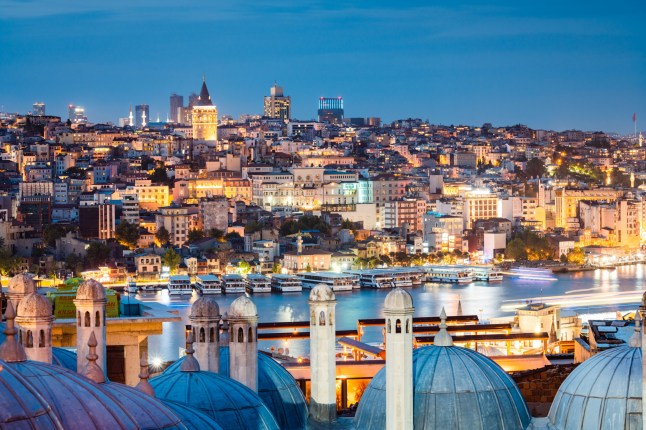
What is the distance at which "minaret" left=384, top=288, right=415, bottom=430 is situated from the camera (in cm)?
472

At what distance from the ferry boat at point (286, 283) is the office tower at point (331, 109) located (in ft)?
118

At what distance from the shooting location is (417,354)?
5.09 m

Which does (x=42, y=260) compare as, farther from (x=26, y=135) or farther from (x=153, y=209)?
(x=26, y=135)

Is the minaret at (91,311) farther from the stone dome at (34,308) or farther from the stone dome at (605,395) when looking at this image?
the stone dome at (605,395)

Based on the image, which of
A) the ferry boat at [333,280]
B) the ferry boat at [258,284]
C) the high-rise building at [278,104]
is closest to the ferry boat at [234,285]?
the ferry boat at [258,284]

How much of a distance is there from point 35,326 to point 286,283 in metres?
20.6

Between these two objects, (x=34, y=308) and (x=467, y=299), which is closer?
(x=34, y=308)

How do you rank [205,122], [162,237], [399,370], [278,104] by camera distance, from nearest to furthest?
[399,370] → [162,237] → [205,122] → [278,104]

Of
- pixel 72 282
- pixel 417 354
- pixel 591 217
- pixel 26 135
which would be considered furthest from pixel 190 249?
pixel 417 354

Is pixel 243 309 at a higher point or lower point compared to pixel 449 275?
higher

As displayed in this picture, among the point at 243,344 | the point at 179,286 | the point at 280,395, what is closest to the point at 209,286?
the point at 179,286

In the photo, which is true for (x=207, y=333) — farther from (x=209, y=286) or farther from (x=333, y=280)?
(x=333, y=280)

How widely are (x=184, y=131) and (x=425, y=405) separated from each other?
1674 inches

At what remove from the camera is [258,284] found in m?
24.7
